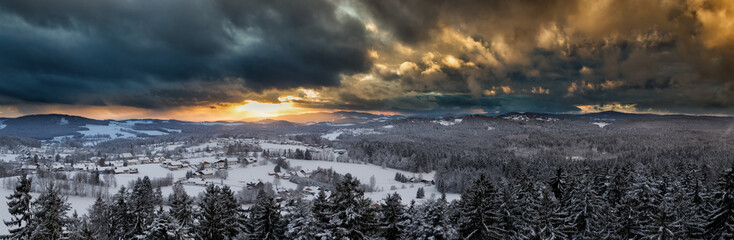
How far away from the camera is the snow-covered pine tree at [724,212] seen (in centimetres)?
2133

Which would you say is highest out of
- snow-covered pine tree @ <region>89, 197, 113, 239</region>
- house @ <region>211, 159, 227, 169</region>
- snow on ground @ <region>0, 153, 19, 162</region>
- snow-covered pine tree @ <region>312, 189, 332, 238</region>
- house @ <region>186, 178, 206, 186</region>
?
snow-covered pine tree @ <region>312, 189, 332, 238</region>

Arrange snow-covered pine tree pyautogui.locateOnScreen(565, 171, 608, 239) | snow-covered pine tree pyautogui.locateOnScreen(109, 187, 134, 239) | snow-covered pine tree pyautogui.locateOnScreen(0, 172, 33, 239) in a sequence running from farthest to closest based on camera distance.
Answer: snow-covered pine tree pyautogui.locateOnScreen(109, 187, 134, 239) < snow-covered pine tree pyautogui.locateOnScreen(565, 171, 608, 239) < snow-covered pine tree pyautogui.locateOnScreen(0, 172, 33, 239)

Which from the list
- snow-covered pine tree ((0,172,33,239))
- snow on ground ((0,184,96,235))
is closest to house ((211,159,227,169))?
snow on ground ((0,184,96,235))

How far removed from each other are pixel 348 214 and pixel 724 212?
27251 mm

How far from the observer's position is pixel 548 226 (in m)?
23.3

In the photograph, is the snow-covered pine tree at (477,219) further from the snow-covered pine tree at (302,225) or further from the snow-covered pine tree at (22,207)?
the snow-covered pine tree at (22,207)

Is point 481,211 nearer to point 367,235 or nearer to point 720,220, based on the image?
point 367,235

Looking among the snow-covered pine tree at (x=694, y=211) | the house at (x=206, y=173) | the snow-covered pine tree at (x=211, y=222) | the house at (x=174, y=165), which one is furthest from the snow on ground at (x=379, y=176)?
the snow-covered pine tree at (x=211, y=222)

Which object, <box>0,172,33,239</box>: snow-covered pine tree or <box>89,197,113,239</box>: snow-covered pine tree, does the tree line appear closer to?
<box>0,172,33,239</box>: snow-covered pine tree

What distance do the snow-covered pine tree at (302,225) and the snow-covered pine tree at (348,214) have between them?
112cm

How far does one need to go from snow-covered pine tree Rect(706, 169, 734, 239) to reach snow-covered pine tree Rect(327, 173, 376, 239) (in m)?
24.9

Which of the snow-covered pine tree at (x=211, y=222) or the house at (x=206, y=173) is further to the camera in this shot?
the house at (x=206, y=173)

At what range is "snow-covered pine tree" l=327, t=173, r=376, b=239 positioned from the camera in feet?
63.4

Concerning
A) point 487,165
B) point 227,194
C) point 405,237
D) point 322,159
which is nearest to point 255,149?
point 322,159
